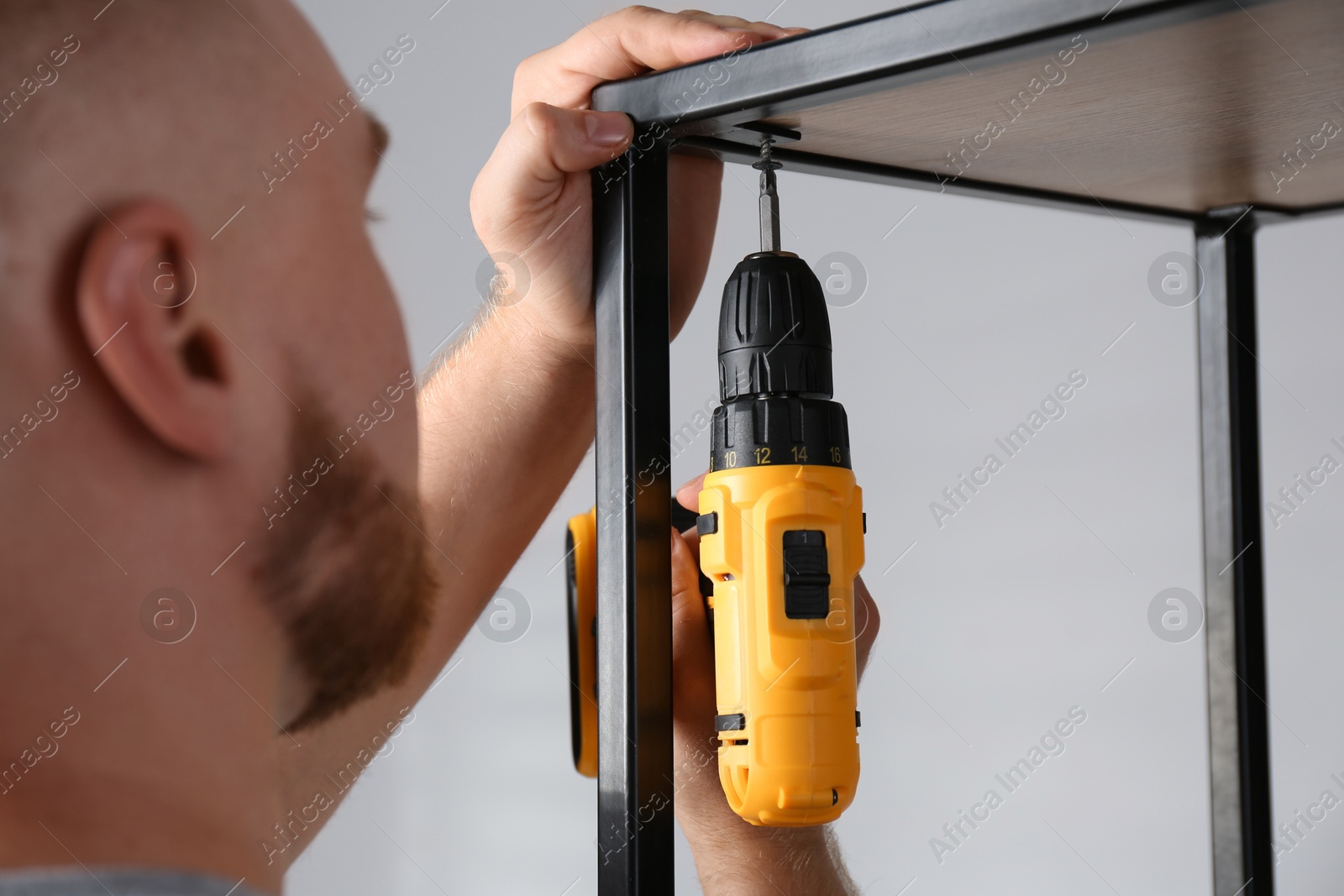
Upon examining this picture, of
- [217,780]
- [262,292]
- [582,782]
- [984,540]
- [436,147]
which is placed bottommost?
[217,780]

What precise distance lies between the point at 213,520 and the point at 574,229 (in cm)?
31

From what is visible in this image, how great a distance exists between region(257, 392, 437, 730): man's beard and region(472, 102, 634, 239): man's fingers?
0.18 meters

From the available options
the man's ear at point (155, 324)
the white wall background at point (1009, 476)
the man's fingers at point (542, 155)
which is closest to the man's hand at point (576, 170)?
the man's fingers at point (542, 155)

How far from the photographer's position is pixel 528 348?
0.76 meters

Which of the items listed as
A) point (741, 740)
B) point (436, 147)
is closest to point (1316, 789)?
point (741, 740)

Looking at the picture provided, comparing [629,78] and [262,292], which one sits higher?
Result: [629,78]

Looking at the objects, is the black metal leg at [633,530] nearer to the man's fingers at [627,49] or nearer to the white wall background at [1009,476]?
the man's fingers at [627,49]

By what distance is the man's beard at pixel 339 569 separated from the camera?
0.41 meters

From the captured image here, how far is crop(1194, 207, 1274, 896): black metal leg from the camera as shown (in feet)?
2.48

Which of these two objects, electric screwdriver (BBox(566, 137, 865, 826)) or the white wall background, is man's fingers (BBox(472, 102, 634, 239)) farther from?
the white wall background

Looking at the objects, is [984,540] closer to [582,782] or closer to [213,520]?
[582,782]

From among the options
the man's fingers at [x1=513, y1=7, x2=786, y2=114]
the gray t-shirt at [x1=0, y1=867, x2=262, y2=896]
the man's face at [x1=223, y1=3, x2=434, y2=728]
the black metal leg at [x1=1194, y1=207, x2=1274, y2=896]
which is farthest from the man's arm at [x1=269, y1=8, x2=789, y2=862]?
the black metal leg at [x1=1194, y1=207, x2=1274, y2=896]

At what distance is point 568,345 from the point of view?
28.7 inches

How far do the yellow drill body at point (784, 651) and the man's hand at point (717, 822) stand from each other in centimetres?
11
